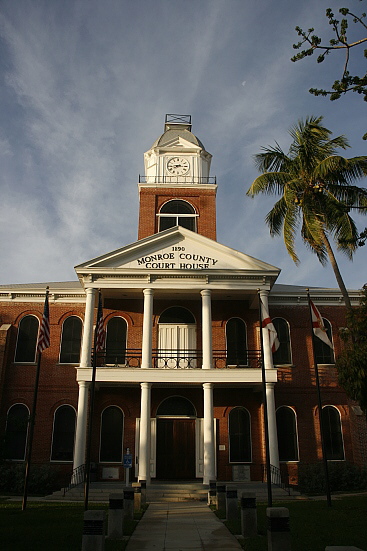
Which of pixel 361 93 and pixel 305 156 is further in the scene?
pixel 305 156

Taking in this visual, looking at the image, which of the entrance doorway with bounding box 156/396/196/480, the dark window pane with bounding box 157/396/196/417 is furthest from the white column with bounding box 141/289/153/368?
the entrance doorway with bounding box 156/396/196/480

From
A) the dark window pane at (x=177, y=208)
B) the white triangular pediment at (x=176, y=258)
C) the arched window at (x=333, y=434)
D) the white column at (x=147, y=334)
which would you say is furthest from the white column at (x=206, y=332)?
Result: the dark window pane at (x=177, y=208)

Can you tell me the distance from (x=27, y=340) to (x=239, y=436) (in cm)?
1151

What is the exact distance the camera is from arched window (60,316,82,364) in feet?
80.5

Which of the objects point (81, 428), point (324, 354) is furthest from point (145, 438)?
point (324, 354)

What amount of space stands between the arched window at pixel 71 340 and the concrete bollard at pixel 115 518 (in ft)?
46.3

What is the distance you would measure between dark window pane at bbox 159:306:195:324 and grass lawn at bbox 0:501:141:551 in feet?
34.7

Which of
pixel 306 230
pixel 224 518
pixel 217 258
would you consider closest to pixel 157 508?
pixel 224 518

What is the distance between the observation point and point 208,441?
20219mm

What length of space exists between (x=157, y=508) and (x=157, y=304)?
35.3 ft

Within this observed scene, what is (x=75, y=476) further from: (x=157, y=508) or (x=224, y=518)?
(x=224, y=518)

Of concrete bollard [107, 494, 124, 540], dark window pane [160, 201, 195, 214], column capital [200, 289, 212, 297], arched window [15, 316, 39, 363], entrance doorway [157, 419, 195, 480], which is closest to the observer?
concrete bollard [107, 494, 124, 540]

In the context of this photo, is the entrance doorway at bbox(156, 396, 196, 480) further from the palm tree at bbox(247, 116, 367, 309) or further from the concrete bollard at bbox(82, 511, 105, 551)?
the concrete bollard at bbox(82, 511, 105, 551)

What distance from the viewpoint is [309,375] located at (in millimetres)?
24109
